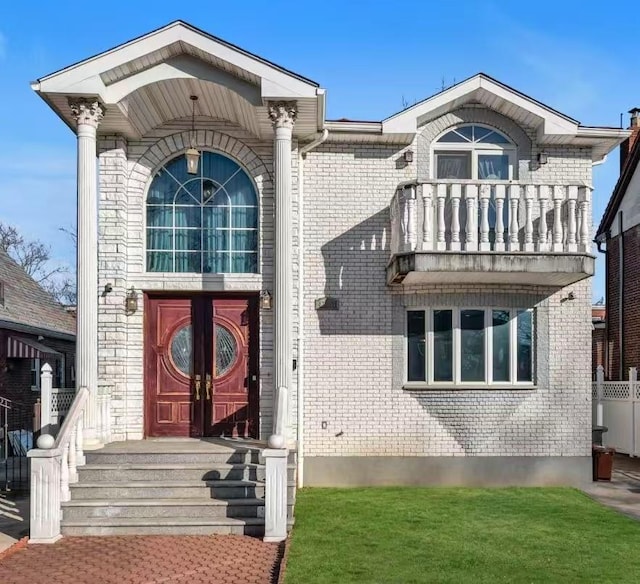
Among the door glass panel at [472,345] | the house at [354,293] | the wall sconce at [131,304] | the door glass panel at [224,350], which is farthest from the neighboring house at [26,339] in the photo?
the door glass panel at [472,345]

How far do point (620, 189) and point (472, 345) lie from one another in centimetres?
945

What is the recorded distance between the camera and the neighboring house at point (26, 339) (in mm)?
15656

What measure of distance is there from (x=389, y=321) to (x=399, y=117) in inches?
128

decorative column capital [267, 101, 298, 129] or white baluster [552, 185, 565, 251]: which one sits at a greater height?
decorative column capital [267, 101, 298, 129]

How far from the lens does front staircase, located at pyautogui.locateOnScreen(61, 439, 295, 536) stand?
7.71 m

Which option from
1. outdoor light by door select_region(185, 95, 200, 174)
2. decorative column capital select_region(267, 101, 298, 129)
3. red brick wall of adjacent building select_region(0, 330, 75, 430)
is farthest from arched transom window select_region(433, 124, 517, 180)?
red brick wall of adjacent building select_region(0, 330, 75, 430)

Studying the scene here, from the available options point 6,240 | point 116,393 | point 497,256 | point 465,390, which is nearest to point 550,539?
point 465,390

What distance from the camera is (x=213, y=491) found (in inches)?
320

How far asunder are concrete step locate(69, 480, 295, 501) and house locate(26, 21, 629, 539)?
140 centimetres

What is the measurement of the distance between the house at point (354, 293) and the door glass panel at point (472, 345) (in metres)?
0.03

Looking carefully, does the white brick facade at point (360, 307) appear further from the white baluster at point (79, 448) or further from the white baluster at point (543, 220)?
the white baluster at point (79, 448)

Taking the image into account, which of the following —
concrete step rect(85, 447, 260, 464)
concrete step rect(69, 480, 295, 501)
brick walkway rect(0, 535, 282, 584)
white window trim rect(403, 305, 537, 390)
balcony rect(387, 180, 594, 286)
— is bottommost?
brick walkway rect(0, 535, 282, 584)

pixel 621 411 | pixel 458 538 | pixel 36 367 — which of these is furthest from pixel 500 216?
pixel 36 367

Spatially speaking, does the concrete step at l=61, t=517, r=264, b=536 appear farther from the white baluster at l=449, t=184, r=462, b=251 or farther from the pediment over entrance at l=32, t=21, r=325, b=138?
the pediment over entrance at l=32, t=21, r=325, b=138
